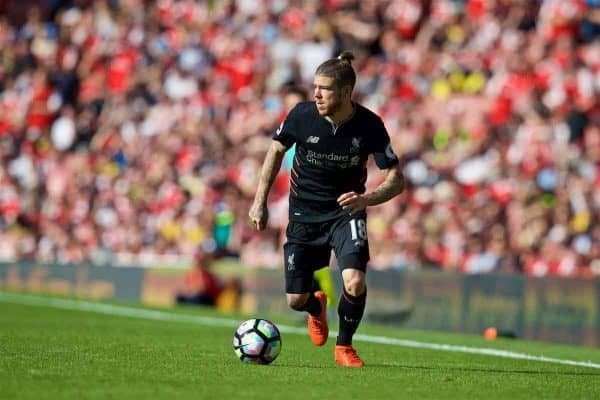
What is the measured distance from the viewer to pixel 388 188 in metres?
9.59

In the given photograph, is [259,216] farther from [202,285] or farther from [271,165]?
[202,285]

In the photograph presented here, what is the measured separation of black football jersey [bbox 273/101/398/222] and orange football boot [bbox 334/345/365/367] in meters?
0.98

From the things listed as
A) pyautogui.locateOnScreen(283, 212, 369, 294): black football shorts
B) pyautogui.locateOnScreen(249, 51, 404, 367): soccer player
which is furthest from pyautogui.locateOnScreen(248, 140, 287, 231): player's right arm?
pyautogui.locateOnScreen(283, 212, 369, 294): black football shorts

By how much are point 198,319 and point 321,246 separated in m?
7.27

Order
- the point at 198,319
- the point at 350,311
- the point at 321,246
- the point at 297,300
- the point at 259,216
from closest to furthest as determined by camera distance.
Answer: the point at 259,216 → the point at 350,311 → the point at 321,246 → the point at 297,300 → the point at 198,319

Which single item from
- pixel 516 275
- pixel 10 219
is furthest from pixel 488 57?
pixel 10 219

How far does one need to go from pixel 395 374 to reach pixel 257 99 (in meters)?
15.2

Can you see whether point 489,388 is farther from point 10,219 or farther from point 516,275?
point 10,219

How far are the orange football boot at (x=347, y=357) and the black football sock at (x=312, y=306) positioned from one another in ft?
1.75

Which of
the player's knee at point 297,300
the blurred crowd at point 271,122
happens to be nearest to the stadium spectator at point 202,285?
the blurred crowd at point 271,122

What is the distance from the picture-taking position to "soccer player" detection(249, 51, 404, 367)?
9492mm

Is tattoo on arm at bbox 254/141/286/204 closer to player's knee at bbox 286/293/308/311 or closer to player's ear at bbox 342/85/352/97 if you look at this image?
player's ear at bbox 342/85/352/97

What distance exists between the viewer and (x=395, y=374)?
367 inches

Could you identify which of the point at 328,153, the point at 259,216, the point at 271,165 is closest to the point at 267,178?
the point at 271,165
